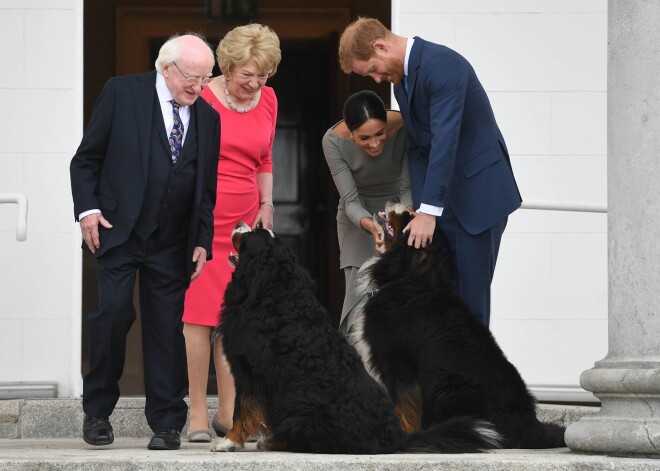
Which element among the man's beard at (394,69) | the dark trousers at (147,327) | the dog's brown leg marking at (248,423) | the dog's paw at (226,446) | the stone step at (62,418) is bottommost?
the stone step at (62,418)

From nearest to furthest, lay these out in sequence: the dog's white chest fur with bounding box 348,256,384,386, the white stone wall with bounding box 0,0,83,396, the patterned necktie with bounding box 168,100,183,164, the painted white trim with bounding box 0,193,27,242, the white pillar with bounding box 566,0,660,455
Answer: the white pillar with bounding box 566,0,660,455, the patterned necktie with bounding box 168,100,183,164, the dog's white chest fur with bounding box 348,256,384,386, the painted white trim with bounding box 0,193,27,242, the white stone wall with bounding box 0,0,83,396

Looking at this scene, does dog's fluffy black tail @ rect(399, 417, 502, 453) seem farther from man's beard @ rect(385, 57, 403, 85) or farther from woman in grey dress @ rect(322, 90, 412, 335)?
man's beard @ rect(385, 57, 403, 85)

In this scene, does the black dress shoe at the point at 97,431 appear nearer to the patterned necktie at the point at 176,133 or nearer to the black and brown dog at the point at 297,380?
the black and brown dog at the point at 297,380

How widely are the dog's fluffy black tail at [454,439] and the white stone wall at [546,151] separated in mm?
2231

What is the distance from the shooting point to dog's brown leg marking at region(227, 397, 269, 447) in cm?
452

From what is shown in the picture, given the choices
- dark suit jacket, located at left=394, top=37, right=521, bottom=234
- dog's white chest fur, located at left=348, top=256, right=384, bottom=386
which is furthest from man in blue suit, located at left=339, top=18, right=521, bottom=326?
dog's white chest fur, located at left=348, top=256, right=384, bottom=386

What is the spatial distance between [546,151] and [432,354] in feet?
7.66

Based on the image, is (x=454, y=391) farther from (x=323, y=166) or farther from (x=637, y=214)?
(x=323, y=166)

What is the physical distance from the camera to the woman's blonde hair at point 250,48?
5.29 meters

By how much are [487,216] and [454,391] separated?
746 mm

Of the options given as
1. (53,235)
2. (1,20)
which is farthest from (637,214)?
(1,20)

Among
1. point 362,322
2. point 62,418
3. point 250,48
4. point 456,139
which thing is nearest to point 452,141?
point 456,139

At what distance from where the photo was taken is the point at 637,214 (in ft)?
14.4

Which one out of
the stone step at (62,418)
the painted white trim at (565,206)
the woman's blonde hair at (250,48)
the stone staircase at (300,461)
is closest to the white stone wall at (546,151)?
the painted white trim at (565,206)
